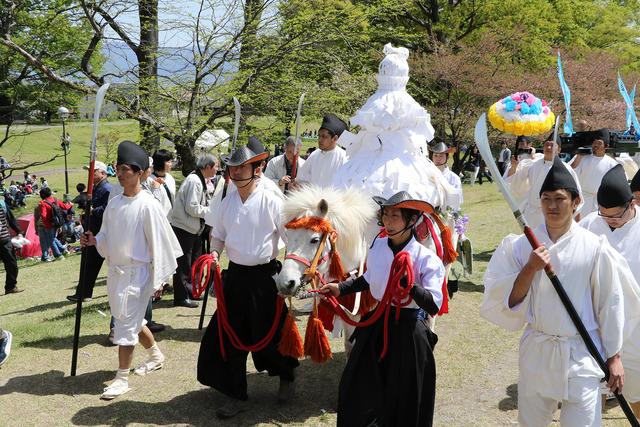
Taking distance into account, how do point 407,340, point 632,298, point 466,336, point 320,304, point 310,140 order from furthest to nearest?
point 310,140, point 466,336, point 320,304, point 407,340, point 632,298

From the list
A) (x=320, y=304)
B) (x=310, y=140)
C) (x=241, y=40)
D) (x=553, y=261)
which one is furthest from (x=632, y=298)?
(x=310, y=140)

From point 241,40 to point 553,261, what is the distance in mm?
10004

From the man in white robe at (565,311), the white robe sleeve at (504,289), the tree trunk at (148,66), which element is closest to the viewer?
the man in white robe at (565,311)

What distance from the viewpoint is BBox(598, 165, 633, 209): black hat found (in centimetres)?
384

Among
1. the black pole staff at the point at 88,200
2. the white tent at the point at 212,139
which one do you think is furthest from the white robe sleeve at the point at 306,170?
the white tent at the point at 212,139

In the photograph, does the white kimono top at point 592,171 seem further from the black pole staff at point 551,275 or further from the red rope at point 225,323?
the black pole staff at point 551,275

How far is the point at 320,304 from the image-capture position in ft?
15.7

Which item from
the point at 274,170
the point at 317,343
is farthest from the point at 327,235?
the point at 274,170

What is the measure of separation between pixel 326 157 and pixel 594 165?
144 inches

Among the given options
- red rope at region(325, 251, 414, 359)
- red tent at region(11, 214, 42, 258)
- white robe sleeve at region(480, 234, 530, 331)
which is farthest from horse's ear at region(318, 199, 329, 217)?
red tent at region(11, 214, 42, 258)

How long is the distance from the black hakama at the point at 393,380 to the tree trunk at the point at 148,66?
359 inches

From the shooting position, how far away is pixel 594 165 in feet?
26.5

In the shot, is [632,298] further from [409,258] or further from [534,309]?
[409,258]

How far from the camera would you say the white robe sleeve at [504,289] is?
3354 millimetres
